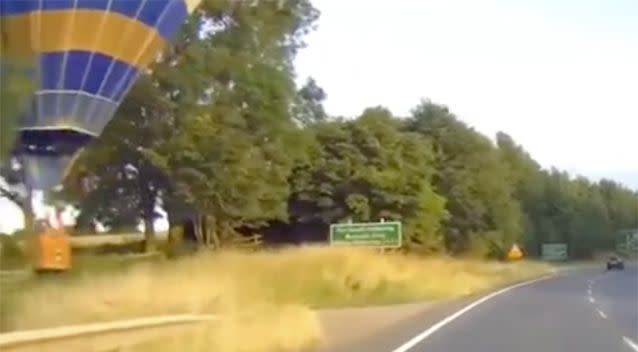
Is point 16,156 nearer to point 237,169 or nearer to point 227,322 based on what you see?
point 227,322

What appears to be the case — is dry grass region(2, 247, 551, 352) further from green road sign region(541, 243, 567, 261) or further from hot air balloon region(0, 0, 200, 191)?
green road sign region(541, 243, 567, 261)

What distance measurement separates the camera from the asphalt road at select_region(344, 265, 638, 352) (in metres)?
25.3

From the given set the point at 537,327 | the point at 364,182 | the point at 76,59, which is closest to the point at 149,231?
the point at 364,182

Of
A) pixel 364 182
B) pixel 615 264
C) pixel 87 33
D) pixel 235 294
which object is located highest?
pixel 87 33

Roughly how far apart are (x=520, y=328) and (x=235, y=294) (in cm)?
751

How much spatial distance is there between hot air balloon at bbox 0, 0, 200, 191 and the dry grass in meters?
3.10

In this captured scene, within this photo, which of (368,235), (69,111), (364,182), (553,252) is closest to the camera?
(69,111)

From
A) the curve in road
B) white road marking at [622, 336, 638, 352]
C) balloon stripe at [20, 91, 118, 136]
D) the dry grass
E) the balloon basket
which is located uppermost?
balloon stripe at [20, 91, 118, 136]

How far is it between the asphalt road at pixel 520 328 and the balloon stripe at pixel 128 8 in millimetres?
8200

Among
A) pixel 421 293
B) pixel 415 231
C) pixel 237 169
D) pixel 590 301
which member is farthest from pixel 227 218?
pixel 415 231

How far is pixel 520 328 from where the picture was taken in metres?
31.7

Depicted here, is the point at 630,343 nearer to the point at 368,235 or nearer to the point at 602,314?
the point at 602,314

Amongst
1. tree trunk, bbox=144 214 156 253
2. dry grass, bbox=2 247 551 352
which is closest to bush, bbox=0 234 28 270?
dry grass, bbox=2 247 551 352

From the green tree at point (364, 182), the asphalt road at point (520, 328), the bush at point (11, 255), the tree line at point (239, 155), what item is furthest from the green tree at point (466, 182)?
the bush at point (11, 255)
